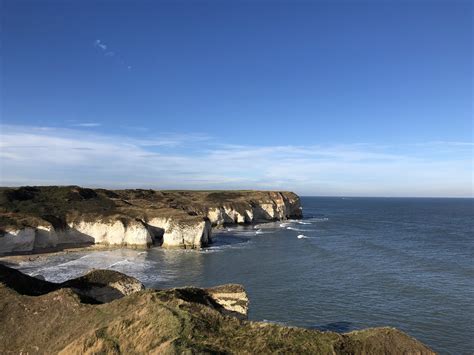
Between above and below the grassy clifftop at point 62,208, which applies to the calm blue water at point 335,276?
below

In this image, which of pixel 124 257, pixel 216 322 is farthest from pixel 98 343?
pixel 124 257

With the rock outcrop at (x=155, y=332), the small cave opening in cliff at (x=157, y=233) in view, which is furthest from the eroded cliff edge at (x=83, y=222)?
the rock outcrop at (x=155, y=332)

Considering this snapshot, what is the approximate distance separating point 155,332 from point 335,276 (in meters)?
34.5

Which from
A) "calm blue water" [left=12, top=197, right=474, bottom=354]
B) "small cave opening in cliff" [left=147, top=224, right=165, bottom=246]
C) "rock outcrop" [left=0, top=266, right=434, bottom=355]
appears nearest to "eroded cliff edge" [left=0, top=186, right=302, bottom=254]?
"small cave opening in cliff" [left=147, top=224, right=165, bottom=246]

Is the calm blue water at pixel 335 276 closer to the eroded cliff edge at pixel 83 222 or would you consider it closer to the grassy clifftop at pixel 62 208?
the eroded cliff edge at pixel 83 222

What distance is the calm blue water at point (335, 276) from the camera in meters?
31.9

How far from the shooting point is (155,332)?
15.5 metres

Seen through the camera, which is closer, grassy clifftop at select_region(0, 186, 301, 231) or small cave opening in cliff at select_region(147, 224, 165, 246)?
grassy clifftop at select_region(0, 186, 301, 231)

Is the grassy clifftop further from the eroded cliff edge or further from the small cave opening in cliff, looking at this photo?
the small cave opening in cliff

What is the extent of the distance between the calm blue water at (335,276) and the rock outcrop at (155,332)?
567 inches

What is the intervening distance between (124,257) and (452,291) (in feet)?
136

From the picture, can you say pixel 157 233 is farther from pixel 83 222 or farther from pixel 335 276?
pixel 335 276

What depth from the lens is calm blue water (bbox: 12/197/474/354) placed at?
31.9 meters

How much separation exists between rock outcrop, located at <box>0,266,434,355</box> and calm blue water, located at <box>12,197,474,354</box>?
1440cm
